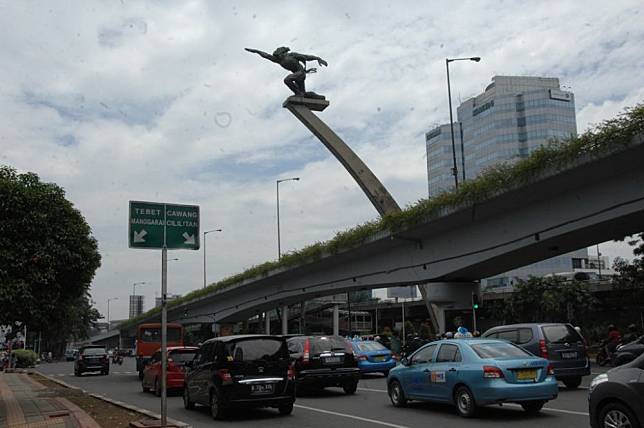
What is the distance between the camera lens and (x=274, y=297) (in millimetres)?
43969

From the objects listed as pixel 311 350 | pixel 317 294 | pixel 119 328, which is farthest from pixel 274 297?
pixel 119 328

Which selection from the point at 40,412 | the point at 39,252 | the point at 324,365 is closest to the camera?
the point at 39,252

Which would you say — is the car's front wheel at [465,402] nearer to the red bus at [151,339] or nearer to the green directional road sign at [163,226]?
the green directional road sign at [163,226]

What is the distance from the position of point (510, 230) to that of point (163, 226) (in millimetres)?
15372

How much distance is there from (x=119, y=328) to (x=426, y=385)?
94.0 m

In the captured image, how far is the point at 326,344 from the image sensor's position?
18.4 metres

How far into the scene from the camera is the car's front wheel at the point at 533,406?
12.5 m

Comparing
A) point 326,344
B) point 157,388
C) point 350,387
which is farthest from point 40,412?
point 350,387

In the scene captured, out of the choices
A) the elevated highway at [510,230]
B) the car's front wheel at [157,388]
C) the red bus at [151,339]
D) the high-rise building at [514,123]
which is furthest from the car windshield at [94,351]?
the high-rise building at [514,123]

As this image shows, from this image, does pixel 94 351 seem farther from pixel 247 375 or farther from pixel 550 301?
pixel 550 301

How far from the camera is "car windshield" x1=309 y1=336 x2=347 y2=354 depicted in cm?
1817

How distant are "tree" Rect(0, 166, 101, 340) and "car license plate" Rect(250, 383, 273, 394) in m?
4.79

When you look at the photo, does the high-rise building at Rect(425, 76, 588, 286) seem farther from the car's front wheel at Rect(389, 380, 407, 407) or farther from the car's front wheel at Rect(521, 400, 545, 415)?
the car's front wheel at Rect(521, 400, 545, 415)

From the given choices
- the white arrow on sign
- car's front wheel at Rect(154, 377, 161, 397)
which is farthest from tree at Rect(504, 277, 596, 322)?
the white arrow on sign
